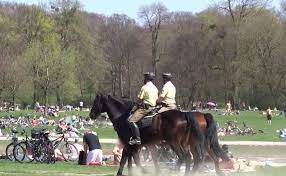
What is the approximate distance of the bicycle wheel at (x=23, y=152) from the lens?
22578 millimetres

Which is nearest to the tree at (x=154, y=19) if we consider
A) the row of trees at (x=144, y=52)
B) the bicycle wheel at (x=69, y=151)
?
the row of trees at (x=144, y=52)

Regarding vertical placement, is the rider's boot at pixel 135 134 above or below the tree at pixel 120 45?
below

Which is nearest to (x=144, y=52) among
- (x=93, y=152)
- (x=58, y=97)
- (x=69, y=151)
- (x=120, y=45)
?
(x=120, y=45)

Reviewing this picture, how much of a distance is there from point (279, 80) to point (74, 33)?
27.8m

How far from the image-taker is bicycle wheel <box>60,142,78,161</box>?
23.6m

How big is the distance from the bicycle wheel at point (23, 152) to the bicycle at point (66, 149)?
44.2 inches

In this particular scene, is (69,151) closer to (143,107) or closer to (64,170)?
(64,170)

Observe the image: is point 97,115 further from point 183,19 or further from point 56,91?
point 183,19

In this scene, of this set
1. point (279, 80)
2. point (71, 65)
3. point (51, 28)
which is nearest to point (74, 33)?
point (51, 28)

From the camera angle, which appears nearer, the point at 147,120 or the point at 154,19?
the point at 147,120

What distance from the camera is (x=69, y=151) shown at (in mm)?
23797

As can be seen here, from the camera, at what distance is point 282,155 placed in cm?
2702

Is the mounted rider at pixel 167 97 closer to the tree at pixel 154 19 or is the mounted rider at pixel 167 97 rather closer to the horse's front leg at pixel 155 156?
the horse's front leg at pixel 155 156

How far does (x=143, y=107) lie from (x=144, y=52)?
78205 mm
